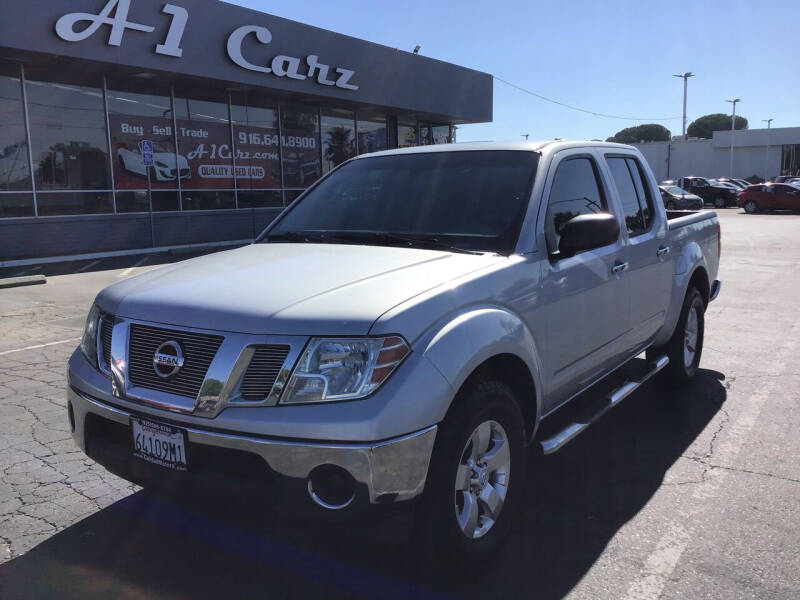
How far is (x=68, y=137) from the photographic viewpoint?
652 inches

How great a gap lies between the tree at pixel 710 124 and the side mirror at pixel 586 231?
132133 millimetres

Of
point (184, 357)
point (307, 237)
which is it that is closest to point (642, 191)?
point (307, 237)

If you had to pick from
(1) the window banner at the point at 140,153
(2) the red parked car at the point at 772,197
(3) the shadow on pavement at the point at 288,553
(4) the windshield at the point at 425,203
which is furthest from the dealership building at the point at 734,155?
(3) the shadow on pavement at the point at 288,553

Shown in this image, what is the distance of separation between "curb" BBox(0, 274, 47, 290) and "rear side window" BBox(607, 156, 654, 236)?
1100cm

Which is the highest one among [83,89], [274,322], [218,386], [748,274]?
[83,89]

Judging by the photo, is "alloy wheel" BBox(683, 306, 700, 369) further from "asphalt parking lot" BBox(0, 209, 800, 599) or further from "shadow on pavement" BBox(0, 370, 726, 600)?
"shadow on pavement" BBox(0, 370, 726, 600)

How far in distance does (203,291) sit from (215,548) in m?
1.24

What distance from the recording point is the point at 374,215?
3902 millimetres

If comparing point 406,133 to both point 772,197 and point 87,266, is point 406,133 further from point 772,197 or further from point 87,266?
point 772,197

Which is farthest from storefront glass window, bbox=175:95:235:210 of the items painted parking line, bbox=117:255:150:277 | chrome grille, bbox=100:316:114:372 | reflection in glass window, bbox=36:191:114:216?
chrome grille, bbox=100:316:114:372

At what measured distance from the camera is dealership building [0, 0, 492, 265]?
1549cm

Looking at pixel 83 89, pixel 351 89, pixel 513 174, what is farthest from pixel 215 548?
pixel 351 89

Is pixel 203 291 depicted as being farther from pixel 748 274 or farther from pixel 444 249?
→ pixel 748 274

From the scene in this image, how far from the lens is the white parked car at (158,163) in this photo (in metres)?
17.6
